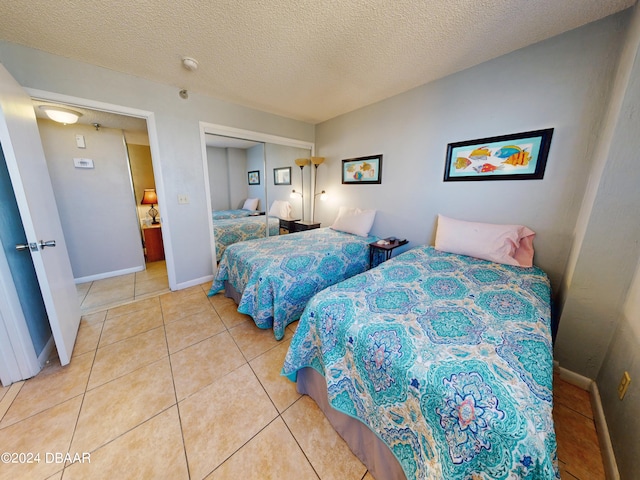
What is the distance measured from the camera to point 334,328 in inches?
45.3

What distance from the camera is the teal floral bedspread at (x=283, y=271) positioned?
6.24 ft

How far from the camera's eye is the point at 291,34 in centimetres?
163

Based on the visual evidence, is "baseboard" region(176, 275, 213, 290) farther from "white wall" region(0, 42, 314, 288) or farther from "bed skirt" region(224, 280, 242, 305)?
"bed skirt" region(224, 280, 242, 305)

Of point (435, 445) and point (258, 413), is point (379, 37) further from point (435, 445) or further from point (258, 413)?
point (258, 413)

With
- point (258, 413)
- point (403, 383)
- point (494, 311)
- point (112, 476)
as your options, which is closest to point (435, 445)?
point (403, 383)

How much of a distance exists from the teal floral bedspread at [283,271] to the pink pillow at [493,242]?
955mm

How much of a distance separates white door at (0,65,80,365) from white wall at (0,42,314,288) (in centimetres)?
35

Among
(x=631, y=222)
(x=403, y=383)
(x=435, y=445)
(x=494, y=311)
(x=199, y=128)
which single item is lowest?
(x=435, y=445)

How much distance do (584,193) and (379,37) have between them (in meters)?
1.95

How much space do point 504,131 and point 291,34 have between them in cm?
197

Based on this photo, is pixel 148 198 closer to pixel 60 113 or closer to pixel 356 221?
pixel 60 113

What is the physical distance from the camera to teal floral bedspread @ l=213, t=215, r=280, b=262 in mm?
3100

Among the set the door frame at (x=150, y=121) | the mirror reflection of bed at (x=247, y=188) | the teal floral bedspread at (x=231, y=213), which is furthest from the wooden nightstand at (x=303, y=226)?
the door frame at (x=150, y=121)

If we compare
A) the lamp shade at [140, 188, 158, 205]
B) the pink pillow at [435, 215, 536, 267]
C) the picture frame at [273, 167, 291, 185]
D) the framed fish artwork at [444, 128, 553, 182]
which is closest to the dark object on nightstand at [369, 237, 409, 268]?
the pink pillow at [435, 215, 536, 267]
